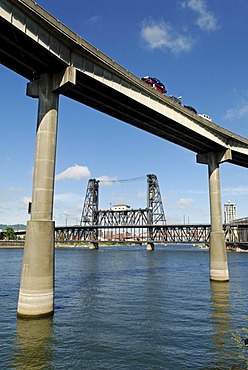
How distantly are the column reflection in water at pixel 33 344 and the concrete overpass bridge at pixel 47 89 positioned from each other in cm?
136

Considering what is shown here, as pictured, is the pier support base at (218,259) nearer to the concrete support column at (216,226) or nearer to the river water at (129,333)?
the concrete support column at (216,226)

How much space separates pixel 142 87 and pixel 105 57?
608 centimetres

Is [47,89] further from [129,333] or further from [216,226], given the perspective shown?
[216,226]

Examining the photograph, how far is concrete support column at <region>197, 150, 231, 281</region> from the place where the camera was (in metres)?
41.8

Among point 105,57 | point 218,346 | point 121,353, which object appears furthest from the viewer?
point 105,57

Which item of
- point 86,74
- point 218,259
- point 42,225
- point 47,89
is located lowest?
point 218,259

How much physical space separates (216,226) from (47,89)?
2878 centimetres

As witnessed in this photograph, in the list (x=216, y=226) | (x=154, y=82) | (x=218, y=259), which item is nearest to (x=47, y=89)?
(x=154, y=82)

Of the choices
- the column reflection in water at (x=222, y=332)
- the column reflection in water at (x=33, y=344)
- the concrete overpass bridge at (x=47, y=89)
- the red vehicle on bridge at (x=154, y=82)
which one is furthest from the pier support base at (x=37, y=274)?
the red vehicle on bridge at (x=154, y=82)

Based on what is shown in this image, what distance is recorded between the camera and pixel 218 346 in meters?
16.9

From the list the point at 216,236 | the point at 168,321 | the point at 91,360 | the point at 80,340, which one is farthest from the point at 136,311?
the point at 216,236

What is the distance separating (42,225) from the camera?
72.2ft

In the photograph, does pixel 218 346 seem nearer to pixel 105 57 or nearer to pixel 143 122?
pixel 105 57

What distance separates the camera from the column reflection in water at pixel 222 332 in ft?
49.3
